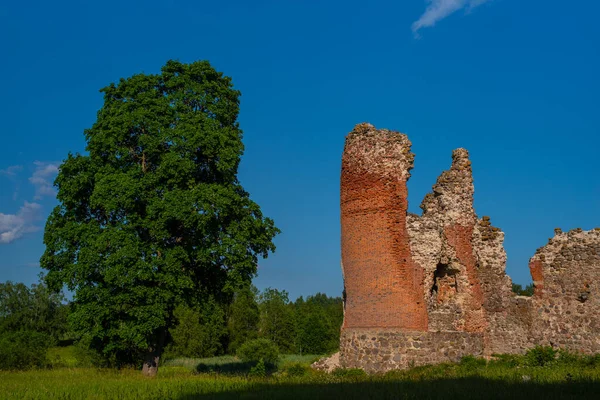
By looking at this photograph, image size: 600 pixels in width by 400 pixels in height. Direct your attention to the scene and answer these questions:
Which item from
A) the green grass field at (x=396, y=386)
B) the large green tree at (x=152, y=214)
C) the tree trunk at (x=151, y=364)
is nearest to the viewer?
the green grass field at (x=396, y=386)

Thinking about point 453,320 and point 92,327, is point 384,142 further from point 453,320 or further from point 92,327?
point 92,327

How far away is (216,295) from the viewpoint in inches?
904

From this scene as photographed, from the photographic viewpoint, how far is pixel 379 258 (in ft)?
61.5

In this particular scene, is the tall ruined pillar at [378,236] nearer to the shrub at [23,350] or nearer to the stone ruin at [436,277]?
the stone ruin at [436,277]

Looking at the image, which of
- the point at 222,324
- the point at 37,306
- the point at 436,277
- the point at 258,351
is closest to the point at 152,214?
the point at 436,277

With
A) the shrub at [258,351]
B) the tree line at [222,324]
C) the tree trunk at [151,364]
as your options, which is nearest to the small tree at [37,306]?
the tree line at [222,324]

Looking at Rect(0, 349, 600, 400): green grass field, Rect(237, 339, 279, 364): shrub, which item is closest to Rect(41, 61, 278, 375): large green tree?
Rect(0, 349, 600, 400): green grass field

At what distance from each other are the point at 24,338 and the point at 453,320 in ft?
64.4

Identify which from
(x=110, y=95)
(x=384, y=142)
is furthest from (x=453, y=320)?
(x=110, y=95)

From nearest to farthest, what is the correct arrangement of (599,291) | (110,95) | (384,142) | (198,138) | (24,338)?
(599,291)
(384,142)
(198,138)
(110,95)
(24,338)

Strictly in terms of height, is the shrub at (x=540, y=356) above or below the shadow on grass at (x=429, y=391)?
above

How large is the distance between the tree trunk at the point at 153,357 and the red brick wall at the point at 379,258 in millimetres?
6796

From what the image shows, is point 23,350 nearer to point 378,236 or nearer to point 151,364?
point 151,364

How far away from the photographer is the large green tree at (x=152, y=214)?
1950 centimetres
